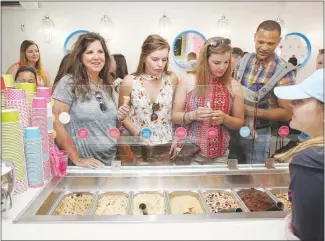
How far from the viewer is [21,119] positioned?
1770 mm

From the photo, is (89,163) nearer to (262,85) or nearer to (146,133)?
(146,133)

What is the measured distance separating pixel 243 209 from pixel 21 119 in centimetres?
135

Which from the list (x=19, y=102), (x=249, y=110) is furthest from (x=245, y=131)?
(x=19, y=102)

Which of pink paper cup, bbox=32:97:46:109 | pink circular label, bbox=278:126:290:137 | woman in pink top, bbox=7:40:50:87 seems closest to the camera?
pink paper cup, bbox=32:97:46:109

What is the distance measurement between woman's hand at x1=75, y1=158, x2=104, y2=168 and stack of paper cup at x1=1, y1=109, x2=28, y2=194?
1.57 ft

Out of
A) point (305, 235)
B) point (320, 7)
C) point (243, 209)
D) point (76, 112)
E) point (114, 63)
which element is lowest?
point (243, 209)

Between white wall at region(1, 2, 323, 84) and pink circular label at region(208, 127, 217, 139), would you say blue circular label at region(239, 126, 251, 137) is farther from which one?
white wall at region(1, 2, 323, 84)

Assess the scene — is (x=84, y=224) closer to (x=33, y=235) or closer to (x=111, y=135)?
(x=33, y=235)

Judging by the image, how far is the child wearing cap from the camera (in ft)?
3.71

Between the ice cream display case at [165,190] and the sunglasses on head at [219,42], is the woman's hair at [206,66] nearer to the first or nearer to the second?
the sunglasses on head at [219,42]

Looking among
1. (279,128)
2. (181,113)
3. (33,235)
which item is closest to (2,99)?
(33,235)

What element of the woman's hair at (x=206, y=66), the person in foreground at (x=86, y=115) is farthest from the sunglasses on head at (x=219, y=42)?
the person in foreground at (x=86, y=115)

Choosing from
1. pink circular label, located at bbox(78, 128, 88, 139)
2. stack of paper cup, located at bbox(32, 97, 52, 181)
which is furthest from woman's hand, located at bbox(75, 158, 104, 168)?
stack of paper cup, located at bbox(32, 97, 52, 181)

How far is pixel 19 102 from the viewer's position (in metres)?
1.76
